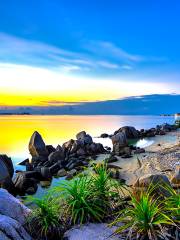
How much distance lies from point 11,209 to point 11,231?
Result: 3.76 feet

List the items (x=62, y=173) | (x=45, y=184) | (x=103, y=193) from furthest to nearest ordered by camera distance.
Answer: (x=62, y=173) → (x=45, y=184) → (x=103, y=193)

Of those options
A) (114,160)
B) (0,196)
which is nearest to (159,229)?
(0,196)

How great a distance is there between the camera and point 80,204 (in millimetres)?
7805

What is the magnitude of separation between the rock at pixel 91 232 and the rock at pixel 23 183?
9102 mm

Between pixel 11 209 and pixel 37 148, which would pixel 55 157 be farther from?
pixel 11 209

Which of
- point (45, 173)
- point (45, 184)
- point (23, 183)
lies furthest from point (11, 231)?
point (45, 173)

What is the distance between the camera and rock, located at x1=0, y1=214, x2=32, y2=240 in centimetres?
612

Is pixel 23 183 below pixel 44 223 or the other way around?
below

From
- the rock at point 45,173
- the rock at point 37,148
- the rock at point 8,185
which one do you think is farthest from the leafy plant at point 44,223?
the rock at point 37,148

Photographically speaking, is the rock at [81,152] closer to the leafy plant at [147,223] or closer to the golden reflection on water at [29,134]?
the golden reflection on water at [29,134]

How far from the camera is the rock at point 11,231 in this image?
20.1ft

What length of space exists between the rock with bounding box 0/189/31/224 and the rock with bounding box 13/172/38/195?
8.54 meters

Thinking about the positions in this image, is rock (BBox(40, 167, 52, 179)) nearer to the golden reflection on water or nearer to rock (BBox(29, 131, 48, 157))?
rock (BBox(29, 131, 48, 157))

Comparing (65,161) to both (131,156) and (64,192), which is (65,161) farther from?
(64,192)
